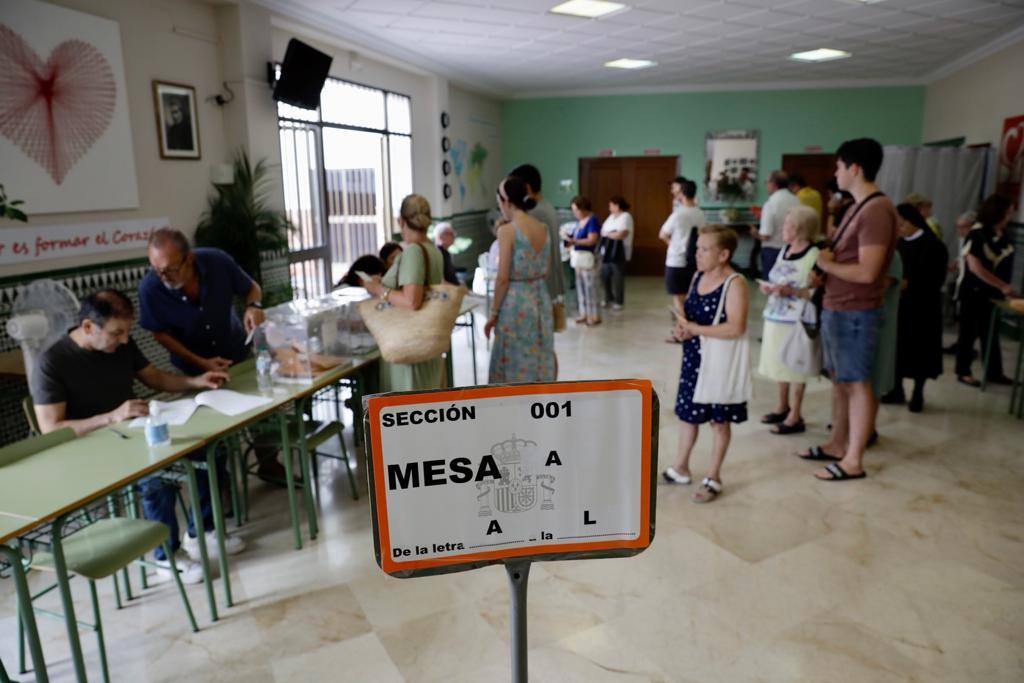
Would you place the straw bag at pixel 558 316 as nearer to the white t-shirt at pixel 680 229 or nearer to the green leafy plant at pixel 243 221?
the green leafy plant at pixel 243 221

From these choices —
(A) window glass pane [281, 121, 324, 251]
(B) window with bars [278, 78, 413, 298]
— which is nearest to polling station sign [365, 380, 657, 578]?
(B) window with bars [278, 78, 413, 298]

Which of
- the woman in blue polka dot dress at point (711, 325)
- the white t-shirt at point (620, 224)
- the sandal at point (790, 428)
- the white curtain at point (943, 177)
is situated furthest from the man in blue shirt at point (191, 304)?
the white curtain at point (943, 177)

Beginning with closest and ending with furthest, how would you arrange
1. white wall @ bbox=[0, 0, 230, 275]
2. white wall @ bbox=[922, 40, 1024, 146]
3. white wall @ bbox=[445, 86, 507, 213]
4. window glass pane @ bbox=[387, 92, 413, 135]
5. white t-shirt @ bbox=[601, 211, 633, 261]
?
white wall @ bbox=[0, 0, 230, 275], white wall @ bbox=[922, 40, 1024, 146], white t-shirt @ bbox=[601, 211, 633, 261], window glass pane @ bbox=[387, 92, 413, 135], white wall @ bbox=[445, 86, 507, 213]

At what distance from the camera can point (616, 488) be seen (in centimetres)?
107

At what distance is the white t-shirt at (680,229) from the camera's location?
6909 mm

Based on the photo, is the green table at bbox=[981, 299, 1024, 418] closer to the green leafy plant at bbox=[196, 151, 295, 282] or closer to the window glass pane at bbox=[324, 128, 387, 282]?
the green leafy plant at bbox=[196, 151, 295, 282]

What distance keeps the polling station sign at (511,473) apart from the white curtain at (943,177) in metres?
8.00

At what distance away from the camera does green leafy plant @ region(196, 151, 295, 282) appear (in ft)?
17.9

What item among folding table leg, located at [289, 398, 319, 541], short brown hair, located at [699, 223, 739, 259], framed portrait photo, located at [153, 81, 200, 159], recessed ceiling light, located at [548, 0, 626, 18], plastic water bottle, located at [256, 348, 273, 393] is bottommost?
folding table leg, located at [289, 398, 319, 541]

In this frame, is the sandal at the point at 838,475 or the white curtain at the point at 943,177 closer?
the sandal at the point at 838,475

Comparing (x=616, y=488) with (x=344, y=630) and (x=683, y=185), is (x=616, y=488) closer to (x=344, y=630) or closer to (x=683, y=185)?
(x=344, y=630)

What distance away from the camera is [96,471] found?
2342 mm

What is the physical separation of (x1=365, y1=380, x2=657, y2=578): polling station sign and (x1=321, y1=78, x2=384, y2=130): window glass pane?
6.86 metres

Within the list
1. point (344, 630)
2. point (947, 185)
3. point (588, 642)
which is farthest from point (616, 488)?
point (947, 185)
